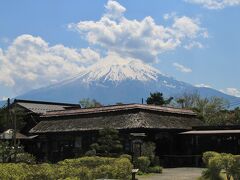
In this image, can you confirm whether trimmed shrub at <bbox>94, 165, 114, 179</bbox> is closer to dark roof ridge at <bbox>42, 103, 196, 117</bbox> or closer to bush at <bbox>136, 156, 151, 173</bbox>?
bush at <bbox>136, 156, 151, 173</bbox>

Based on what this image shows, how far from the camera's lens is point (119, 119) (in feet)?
126

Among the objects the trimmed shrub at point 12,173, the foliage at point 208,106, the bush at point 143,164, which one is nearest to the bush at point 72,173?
the trimmed shrub at point 12,173

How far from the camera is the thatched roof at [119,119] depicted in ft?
121

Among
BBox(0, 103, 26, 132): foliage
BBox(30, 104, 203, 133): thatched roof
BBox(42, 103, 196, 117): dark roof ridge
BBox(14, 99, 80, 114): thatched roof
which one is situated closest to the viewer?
BBox(30, 104, 203, 133): thatched roof

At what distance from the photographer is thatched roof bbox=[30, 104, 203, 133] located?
36.9 m

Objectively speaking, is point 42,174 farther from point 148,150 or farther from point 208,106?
point 208,106

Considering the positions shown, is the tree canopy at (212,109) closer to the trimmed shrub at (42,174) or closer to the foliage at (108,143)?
the foliage at (108,143)

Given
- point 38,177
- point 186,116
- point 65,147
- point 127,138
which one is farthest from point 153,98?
point 38,177

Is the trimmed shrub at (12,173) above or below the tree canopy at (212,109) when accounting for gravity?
below

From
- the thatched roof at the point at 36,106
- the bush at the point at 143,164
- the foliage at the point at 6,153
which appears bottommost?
the bush at the point at 143,164

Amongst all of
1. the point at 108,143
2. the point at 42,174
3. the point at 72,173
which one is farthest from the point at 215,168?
the point at 108,143

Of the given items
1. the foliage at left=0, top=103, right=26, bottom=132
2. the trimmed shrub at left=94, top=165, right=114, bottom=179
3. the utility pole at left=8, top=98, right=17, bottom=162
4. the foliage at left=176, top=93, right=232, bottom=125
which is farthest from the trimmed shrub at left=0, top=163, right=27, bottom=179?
the foliage at left=176, top=93, right=232, bottom=125

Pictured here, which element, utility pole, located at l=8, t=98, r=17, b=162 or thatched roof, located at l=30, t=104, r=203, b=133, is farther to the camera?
thatched roof, located at l=30, t=104, r=203, b=133

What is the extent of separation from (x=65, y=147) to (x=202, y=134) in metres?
12.6
